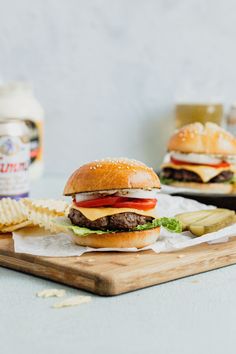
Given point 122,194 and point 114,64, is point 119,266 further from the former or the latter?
point 114,64

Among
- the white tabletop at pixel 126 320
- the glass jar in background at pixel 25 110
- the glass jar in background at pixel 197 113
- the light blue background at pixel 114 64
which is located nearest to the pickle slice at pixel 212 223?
the white tabletop at pixel 126 320

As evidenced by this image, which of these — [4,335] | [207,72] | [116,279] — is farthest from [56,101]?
[4,335]

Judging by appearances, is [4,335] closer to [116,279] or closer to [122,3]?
[116,279]

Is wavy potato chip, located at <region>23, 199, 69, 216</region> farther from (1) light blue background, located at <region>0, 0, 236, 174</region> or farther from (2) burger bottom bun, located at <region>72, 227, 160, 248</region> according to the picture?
(1) light blue background, located at <region>0, 0, 236, 174</region>

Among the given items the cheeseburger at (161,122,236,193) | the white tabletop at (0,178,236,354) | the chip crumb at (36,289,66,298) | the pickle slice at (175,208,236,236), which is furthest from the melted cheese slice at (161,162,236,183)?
the chip crumb at (36,289,66,298)

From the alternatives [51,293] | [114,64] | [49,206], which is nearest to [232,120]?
[114,64]

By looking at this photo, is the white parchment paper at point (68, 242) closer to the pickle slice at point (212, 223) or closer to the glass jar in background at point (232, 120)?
the pickle slice at point (212, 223)
